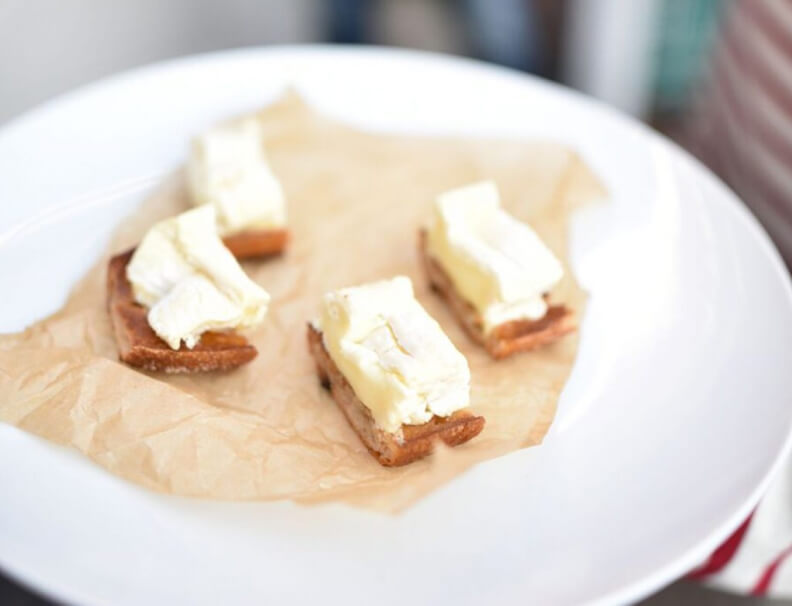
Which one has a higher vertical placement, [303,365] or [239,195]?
[239,195]

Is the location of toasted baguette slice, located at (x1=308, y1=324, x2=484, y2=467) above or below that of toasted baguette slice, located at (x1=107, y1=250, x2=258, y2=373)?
below

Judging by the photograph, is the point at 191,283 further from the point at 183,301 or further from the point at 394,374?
the point at 394,374

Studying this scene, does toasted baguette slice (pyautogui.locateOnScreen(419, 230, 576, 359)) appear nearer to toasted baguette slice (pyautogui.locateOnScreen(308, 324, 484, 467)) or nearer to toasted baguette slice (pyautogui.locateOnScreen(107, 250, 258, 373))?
toasted baguette slice (pyautogui.locateOnScreen(308, 324, 484, 467))

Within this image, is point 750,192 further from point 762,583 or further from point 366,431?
point 366,431

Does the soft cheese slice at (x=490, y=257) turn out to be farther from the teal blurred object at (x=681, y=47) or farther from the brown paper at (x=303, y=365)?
the teal blurred object at (x=681, y=47)

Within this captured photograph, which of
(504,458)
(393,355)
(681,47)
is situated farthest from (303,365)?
(681,47)

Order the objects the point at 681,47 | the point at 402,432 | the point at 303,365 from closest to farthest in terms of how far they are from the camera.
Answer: the point at 402,432
the point at 303,365
the point at 681,47

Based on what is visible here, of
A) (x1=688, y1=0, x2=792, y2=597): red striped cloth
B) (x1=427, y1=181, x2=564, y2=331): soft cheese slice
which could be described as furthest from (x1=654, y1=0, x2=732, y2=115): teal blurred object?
(x1=427, y1=181, x2=564, y2=331): soft cheese slice
